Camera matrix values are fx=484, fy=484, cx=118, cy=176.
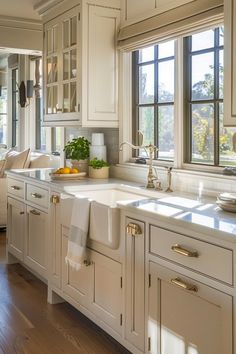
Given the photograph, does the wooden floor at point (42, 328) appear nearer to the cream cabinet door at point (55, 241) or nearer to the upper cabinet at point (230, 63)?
the cream cabinet door at point (55, 241)

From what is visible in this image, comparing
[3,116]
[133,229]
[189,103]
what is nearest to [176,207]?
[133,229]

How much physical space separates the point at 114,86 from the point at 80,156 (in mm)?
678

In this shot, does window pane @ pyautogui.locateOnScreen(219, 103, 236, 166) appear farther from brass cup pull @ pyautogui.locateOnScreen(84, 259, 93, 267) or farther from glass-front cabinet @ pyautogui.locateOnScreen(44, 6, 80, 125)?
glass-front cabinet @ pyautogui.locateOnScreen(44, 6, 80, 125)

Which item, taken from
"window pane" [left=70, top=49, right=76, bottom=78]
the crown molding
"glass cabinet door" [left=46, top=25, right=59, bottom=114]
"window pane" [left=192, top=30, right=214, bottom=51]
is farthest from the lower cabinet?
the crown molding

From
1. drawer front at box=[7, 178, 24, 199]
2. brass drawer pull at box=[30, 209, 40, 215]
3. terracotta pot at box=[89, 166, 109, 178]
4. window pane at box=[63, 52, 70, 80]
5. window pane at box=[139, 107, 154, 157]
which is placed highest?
window pane at box=[63, 52, 70, 80]

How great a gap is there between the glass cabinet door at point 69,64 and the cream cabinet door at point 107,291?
61.7 inches

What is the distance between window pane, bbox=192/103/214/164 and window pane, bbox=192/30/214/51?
0.39 meters

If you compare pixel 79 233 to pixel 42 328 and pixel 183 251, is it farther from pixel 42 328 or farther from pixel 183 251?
pixel 183 251

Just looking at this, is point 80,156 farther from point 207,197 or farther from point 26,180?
point 207,197

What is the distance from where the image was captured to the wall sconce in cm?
731

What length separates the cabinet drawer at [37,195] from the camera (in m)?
3.85

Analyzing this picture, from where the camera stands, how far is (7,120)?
870 centimetres

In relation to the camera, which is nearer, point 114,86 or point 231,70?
point 231,70

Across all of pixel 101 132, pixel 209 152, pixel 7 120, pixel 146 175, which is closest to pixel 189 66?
pixel 209 152
